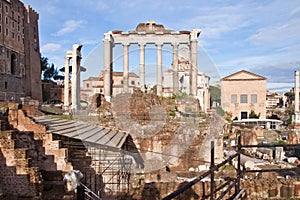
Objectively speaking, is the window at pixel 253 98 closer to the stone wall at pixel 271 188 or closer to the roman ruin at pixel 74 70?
the roman ruin at pixel 74 70

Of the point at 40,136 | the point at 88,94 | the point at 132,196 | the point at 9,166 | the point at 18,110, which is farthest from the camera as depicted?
the point at 88,94

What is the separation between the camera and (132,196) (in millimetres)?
7523

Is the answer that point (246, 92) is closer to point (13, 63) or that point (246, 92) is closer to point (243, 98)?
point (243, 98)

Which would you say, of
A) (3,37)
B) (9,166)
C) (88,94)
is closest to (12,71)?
(3,37)

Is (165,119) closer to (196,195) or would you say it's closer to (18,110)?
(196,195)

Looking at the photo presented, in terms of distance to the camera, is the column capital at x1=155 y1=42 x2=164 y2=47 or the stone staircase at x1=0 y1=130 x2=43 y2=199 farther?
the column capital at x1=155 y1=42 x2=164 y2=47

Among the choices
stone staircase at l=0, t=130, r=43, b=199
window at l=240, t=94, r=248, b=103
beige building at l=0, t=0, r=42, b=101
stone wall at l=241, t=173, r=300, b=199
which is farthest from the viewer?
window at l=240, t=94, r=248, b=103

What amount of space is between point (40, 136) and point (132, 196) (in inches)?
120

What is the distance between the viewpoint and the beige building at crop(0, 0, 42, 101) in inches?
1198

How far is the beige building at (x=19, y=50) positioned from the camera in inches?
1198

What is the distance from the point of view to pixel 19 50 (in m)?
34.0

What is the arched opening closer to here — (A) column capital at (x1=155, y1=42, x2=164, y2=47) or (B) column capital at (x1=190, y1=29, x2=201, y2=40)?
(A) column capital at (x1=155, y1=42, x2=164, y2=47)

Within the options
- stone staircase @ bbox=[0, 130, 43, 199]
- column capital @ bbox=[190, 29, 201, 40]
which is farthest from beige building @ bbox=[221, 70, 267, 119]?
stone staircase @ bbox=[0, 130, 43, 199]

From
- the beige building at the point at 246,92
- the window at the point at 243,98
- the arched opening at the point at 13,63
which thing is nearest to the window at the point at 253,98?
the beige building at the point at 246,92
